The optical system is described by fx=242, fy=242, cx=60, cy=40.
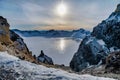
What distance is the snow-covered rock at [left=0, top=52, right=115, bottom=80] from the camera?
2045 centimetres

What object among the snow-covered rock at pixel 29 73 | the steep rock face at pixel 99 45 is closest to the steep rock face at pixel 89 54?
the steep rock face at pixel 99 45

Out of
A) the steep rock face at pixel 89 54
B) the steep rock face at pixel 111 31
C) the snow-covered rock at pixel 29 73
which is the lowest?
the snow-covered rock at pixel 29 73

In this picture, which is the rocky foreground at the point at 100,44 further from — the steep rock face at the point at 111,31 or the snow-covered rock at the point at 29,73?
the snow-covered rock at the point at 29,73

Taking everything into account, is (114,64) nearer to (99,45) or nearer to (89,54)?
(99,45)

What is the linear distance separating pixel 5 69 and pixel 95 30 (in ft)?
297

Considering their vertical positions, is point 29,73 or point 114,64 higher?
point 114,64

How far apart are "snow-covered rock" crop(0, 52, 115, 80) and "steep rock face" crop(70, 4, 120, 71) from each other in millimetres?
67568

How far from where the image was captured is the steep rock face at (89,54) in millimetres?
90500

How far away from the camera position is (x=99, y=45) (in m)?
93.3

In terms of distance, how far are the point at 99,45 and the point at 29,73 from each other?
74172mm

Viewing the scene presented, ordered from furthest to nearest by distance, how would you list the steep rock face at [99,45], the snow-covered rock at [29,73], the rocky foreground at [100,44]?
the steep rock face at [99,45], the rocky foreground at [100,44], the snow-covered rock at [29,73]

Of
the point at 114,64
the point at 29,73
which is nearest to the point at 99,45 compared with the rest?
the point at 114,64

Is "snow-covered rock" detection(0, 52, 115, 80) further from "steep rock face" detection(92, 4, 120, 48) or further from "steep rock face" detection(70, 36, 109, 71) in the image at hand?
"steep rock face" detection(92, 4, 120, 48)

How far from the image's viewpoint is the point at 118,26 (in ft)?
309
